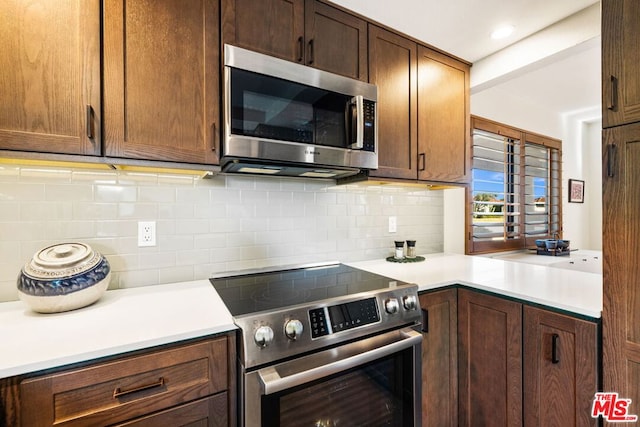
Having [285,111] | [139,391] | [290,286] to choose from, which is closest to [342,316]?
[290,286]

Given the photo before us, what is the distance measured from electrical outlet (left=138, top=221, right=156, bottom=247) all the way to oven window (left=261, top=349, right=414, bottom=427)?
3.00ft

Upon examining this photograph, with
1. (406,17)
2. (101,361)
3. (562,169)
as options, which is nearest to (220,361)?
(101,361)

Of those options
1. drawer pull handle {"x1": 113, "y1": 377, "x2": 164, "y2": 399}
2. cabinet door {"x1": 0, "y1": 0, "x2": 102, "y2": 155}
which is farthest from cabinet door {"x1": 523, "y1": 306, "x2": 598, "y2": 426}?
cabinet door {"x1": 0, "y1": 0, "x2": 102, "y2": 155}

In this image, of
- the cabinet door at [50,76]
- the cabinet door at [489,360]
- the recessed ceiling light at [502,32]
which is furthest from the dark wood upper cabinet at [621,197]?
the cabinet door at [50,76]

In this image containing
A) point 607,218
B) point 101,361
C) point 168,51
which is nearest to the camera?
point 101,361

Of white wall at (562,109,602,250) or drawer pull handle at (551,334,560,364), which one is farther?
white wall at (562,109,602,250)

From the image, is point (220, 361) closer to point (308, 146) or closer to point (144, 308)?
point (144, 308)

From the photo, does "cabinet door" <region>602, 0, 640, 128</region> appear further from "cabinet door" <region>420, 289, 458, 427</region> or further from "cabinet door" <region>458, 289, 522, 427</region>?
"cabinet door" <region>420, 289, 458, 427</region>

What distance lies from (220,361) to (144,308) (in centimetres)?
39

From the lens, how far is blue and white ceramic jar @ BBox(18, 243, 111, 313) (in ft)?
3.35

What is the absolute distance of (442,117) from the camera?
6.51 ft

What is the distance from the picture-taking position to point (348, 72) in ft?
5.25

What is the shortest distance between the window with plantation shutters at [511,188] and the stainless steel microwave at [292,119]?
144 centimetres

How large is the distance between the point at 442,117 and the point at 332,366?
1671 millimetres
